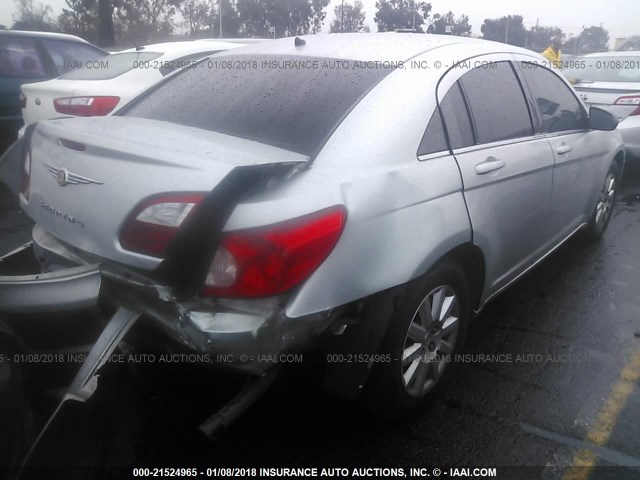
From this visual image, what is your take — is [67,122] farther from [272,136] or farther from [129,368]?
[129,368]

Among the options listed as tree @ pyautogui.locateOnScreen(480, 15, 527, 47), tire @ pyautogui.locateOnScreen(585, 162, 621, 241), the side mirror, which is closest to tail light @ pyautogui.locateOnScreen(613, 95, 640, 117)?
tire @ pyautogui.locateOnScreen(585, 162, 621, 241)

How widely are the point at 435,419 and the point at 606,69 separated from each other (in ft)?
23.0

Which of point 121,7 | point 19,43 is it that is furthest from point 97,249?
point 121,7

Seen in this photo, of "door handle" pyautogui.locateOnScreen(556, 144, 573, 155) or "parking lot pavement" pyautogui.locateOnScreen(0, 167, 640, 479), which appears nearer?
"parking lot pavement" pyautogui.locateOnScreen(0, 167, 640, 479)

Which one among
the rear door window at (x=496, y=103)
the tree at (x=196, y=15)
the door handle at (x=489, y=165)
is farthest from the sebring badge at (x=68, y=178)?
the tree at (x=196, y=15)

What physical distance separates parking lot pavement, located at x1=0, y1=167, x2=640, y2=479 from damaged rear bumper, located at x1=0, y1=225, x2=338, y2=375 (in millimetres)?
257

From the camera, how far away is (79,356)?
2.03 meters

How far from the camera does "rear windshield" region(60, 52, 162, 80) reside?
230 inches

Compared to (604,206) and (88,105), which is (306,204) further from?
(88,105)

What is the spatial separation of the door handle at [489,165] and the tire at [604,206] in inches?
88.2

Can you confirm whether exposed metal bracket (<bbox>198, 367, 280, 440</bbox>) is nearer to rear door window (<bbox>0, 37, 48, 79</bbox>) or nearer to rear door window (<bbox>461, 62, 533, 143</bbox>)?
rear door window (<bbox>461, 62, 533, 143</bbox>)

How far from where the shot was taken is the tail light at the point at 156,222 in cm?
187

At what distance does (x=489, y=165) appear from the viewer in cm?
267

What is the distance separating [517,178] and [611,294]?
5.36 feet
